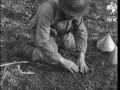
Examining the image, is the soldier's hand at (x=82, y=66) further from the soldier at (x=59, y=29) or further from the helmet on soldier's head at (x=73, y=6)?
the helmet on soldier's head at (x=73, y=6)

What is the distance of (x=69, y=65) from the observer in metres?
2.70

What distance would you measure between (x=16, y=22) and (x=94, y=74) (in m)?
1.62

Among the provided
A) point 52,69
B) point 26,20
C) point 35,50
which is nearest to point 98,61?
point 52,69

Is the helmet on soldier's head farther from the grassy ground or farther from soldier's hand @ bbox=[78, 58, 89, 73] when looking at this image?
the grassy ground

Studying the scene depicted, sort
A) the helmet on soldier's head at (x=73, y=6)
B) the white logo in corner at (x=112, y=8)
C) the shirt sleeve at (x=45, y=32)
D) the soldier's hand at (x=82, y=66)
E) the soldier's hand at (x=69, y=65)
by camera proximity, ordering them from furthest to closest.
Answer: the white logo in corner at (x=112, y=8) → the soldier's hand at (x=82, y=66) → the soldier's hand at (x=69, y=65) → the shirt sleeve at (x=45, y=32) → the helmet on soldier's head at (x=73, y=6)

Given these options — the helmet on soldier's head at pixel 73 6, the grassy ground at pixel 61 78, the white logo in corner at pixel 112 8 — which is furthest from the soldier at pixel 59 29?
the white logo in corner at pixel 112 8

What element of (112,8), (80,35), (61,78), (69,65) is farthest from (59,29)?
(112,8)

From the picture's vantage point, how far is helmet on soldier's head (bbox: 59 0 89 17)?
7.56 feet

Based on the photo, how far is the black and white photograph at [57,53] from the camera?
2529 millimetres

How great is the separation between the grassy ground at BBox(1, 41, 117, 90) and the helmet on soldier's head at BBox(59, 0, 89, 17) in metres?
0.86

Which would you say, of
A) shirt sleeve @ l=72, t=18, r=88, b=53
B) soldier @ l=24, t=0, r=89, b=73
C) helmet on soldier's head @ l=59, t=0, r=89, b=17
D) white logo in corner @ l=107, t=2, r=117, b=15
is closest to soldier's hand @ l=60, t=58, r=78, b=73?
soldier @ l=24, t=0, r=89, b=73

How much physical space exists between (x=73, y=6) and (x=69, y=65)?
77cm

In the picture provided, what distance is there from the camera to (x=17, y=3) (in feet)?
13.3

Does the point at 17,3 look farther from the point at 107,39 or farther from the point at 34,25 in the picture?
the point at 107,39
